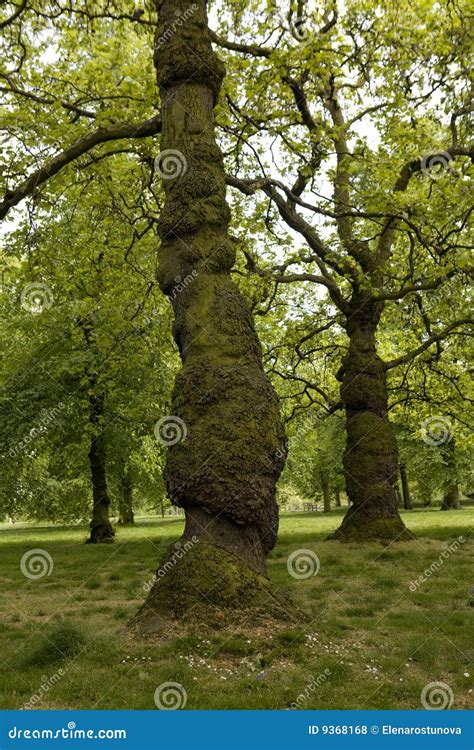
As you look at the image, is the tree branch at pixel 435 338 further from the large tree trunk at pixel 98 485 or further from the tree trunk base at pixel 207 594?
the tree trunk base at pixel 207 594

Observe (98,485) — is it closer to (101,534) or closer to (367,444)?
(101,534)

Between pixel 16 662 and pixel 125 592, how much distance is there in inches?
178

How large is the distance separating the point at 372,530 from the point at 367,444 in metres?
2.21

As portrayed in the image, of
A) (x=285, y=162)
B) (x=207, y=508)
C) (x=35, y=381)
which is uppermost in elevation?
(x=285, y=162)

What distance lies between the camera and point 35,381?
22.3m

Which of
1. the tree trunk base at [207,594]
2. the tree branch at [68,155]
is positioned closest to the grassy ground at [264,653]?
the tree trunk base at [207,594]

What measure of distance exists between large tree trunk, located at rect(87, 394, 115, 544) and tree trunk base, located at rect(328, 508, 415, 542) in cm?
1016

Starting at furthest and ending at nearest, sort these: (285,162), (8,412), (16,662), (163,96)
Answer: (8,412) < (285,162) < (163,96) < (16,662)

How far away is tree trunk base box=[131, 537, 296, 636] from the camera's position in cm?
716

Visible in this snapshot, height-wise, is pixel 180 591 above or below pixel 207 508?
below

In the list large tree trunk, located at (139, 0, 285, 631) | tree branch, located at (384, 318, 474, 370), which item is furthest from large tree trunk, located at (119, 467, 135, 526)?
large tree trunk, located at (139, 0, 285, 631)

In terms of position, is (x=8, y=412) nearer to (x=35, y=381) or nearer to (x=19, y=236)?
(x=35, y=381)

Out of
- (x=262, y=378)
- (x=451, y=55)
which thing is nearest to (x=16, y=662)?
(x=262, y=378)

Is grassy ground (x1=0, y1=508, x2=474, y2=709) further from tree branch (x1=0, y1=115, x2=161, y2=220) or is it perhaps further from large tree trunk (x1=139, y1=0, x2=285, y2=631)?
tree branch (x1=0, y1=115, x2=161, y2=220)
